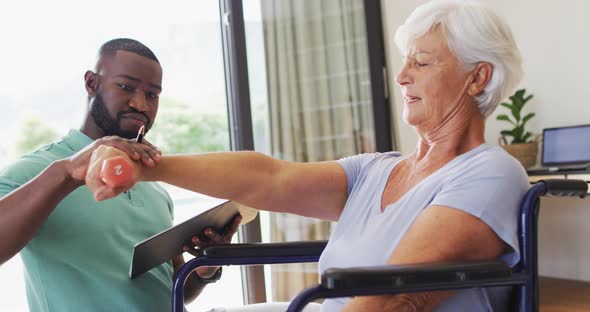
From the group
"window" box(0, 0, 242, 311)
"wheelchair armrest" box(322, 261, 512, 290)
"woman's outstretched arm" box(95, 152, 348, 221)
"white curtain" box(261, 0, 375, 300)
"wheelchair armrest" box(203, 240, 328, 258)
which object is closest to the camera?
"wheelchair armrest" box(322, 261, 512, 290)

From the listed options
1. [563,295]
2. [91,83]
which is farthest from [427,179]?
[563,295]

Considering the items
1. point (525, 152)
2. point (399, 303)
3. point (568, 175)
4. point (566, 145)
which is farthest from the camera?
point (525, 152)

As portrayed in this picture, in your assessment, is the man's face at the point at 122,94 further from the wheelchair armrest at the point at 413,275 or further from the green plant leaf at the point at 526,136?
the green plant leaf at the point at 526,136

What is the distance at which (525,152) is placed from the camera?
3.82 metres

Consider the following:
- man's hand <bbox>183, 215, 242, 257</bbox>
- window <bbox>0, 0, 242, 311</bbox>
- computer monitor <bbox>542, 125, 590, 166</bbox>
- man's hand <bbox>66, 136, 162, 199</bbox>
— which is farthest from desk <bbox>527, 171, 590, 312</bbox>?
man's hand <bbox>66, 136, 162, 199</bbox>

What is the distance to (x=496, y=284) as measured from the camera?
3.16 feet

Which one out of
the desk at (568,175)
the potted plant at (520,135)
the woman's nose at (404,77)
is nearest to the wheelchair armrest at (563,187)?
the woman's nose at (404,77)

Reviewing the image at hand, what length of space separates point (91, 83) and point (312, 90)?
2.21 m

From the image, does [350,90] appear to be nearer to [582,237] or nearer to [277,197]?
[582,237]

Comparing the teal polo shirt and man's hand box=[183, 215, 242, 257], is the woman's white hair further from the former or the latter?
the teal polo shirt

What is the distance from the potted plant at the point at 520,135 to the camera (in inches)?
151

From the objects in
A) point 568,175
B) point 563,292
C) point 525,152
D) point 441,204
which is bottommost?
point 563,292

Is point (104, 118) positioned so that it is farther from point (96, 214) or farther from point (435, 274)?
point (435, 274)

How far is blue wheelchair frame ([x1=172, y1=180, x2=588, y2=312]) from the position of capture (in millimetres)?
891
